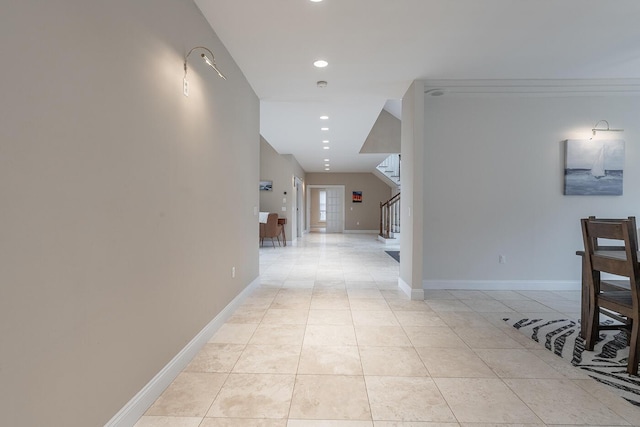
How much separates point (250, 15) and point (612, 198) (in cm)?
498

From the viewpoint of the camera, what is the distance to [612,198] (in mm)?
4402

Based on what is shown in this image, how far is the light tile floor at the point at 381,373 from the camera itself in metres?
→ 1.73

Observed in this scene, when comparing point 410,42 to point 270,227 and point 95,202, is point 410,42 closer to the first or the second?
point 95,202

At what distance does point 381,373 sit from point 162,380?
4.43ft

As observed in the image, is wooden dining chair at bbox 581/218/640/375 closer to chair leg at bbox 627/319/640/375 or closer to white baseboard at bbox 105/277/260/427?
chair leg at bbox 627/319/640/375

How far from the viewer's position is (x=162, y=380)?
1.94m

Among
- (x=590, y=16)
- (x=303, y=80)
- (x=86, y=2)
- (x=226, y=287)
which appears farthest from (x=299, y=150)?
(x=86, y=2)

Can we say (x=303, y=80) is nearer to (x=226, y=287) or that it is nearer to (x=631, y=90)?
(x=226, y=287)

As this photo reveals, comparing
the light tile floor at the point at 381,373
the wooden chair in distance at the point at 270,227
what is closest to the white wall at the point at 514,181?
the light tile floor at the point at 381,373

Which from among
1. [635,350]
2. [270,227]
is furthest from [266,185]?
[635,350]

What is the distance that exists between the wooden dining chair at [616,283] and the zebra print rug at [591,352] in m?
0.10

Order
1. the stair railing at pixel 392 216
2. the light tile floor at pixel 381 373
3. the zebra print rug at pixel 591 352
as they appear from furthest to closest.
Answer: the stair railing at pixel 392 216
the zebra print rug at pixel 591 352
the light tile floor at pixel 381 373

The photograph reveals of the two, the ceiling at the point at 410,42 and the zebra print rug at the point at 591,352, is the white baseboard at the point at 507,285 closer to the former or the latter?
the zebra print rug at the point at 591,352

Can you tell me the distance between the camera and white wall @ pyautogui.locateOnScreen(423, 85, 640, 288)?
4.40m
